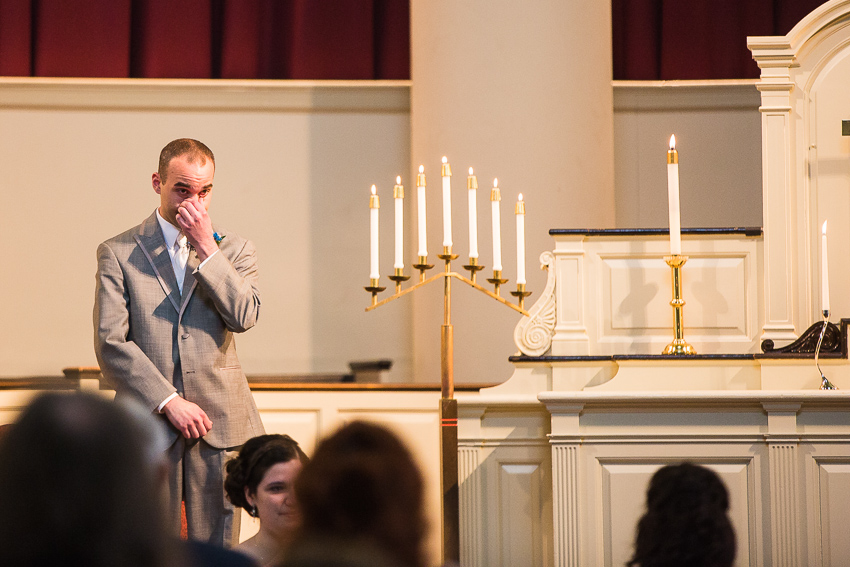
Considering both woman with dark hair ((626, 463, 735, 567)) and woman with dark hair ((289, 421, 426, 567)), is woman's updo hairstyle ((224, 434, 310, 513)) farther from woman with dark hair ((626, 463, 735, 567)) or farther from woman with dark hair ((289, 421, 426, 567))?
woman with dark hair ((289, 421, 426, 567))

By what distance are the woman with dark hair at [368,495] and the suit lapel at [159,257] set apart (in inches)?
66.5

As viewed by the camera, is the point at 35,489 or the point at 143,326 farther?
the point at 143,326

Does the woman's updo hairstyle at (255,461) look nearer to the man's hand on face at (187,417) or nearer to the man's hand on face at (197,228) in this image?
the man's hand on face at (187,417)

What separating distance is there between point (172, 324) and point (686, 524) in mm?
1653

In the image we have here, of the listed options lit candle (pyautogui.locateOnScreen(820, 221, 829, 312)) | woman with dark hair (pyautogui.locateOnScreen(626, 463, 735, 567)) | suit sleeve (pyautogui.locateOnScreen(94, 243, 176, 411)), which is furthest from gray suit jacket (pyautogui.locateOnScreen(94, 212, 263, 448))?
lit candle (pyautogui.locateOnScreen(820, 221, 829, 312))

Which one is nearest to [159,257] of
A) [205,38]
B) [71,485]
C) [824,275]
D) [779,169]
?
[71,485]

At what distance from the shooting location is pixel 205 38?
6.55 metres

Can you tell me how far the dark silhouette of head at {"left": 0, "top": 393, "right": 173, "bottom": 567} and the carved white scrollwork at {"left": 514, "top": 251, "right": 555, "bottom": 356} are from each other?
2940 millimetres

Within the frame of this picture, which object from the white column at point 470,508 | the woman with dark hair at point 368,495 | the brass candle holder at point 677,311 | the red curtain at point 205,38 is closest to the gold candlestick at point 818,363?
the brass candle holder at point 677,311

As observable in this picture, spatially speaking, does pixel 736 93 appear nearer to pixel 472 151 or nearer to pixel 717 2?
pixel 717 2

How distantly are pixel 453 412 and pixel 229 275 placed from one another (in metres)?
1.04

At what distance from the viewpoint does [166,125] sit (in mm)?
6445

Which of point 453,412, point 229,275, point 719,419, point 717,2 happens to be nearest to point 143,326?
point 229,275

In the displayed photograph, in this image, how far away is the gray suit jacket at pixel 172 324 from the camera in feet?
9.05
